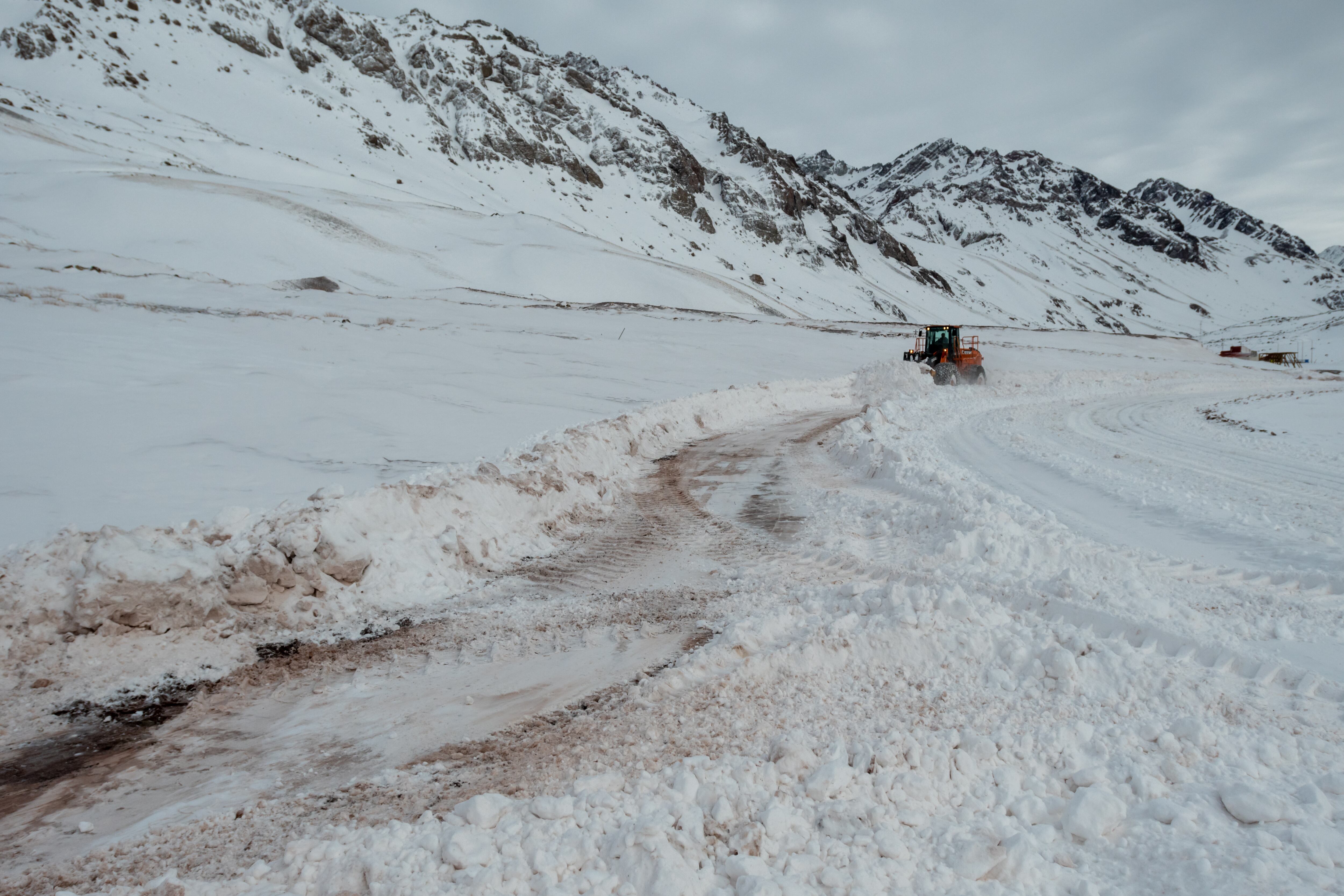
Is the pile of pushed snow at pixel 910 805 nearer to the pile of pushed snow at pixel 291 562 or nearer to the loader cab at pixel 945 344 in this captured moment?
the pile of pushed snow at pixel 291 562

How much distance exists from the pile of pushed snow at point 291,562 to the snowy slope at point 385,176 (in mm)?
16953

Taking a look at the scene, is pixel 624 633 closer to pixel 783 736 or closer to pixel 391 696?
pixel 391 696

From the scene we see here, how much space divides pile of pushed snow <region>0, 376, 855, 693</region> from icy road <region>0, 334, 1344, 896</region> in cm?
18

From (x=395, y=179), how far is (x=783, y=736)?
70.4m

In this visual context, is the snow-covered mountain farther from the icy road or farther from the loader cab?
the loader cab

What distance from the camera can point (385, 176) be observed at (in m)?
62.3

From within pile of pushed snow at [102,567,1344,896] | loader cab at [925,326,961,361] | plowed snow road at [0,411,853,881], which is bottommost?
plowed snow road at [0,411,853,881]

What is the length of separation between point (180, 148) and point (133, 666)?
6260cm

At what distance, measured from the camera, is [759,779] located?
8.73 ft

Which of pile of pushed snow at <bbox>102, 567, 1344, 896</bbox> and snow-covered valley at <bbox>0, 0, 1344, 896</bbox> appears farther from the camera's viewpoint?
snow-covered valley at <bbox>0, 0, 1344, 896</bbox>

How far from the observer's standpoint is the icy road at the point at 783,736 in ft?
7.61

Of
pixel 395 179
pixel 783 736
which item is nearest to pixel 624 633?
pixel 783 736

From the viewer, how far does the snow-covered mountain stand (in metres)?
34.6

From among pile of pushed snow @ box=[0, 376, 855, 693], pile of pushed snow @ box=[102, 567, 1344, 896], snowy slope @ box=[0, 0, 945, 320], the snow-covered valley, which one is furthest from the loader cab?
snowy slope @ box=[0, 0, 945, 320]
